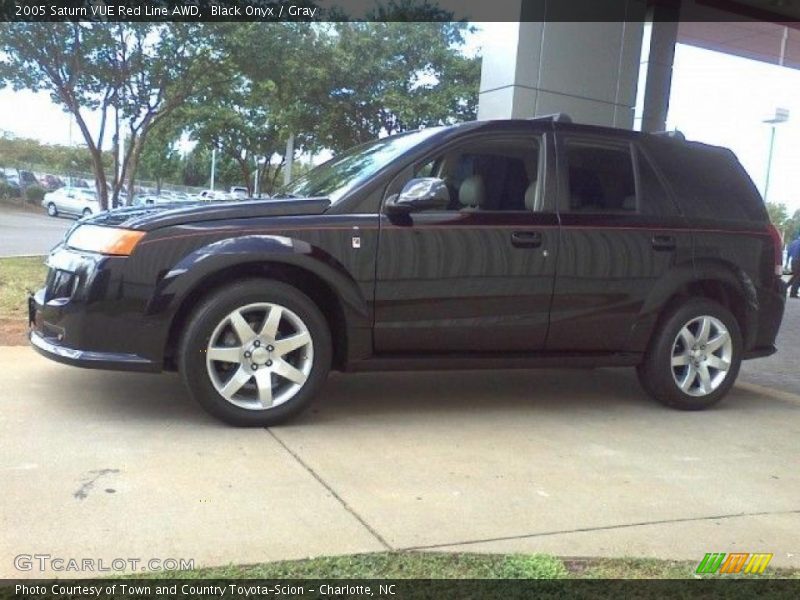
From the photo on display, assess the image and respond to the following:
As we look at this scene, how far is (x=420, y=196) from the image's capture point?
14.0ft

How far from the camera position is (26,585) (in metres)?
2.49

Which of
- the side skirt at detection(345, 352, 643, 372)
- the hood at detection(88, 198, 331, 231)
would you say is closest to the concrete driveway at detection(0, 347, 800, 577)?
the side skirt at detection(345, 352, 643, 372)

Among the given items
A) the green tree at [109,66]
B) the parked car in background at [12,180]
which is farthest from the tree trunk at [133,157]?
the parked car in background at [12,180]

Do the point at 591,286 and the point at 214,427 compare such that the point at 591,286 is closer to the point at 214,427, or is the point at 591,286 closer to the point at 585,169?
the point at 585,169

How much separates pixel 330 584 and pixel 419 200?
226 centimetres

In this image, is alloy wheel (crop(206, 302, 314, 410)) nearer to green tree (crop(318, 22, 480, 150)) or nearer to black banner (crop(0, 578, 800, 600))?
black banner (crop(0, 578, 800, 600))

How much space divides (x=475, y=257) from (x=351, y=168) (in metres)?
1.01

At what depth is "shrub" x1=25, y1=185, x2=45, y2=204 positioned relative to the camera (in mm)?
39031

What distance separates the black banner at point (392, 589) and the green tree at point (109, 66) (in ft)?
39.6

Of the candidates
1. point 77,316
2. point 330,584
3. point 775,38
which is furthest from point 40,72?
point 330,584

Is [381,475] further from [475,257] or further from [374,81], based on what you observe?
[374,81]

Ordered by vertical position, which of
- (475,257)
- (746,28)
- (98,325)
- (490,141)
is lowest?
(98,325)

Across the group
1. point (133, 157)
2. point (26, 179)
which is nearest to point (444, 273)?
point (133, 157)

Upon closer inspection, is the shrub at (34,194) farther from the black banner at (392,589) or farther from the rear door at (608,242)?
the black banner at (392,589)
